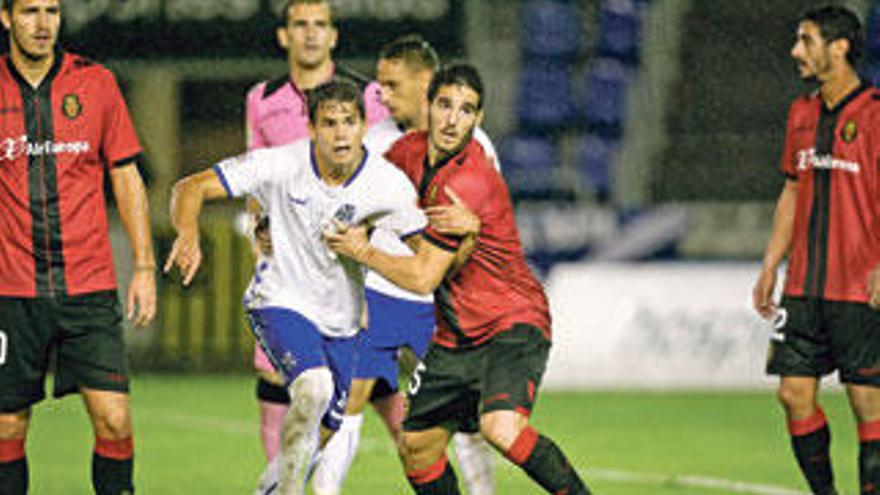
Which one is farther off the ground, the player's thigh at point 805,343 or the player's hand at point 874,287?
the player's hand at point 874,287

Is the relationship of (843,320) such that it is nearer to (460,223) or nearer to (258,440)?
(460,223)

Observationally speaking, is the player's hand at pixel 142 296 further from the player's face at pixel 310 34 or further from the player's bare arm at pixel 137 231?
the player's face at pixel 310 34

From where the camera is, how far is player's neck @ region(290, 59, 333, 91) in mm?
7895

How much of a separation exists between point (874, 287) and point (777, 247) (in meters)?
0.64

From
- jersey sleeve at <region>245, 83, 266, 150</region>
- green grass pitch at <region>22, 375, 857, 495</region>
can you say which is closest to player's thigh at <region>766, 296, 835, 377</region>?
green grass pitch at <region>22, 375, 857, 495</region>

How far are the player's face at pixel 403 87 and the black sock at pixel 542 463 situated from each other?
1.79m

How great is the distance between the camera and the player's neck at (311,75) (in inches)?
311

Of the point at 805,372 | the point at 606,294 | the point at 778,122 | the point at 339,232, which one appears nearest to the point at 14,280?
the point at 339,232

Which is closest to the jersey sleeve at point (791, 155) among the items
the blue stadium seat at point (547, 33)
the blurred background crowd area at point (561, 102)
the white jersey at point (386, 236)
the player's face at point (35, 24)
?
the white jersey at point (386, 236)

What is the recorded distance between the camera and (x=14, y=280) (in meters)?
6.62

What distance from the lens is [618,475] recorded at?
30.8ft

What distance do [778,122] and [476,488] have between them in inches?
356

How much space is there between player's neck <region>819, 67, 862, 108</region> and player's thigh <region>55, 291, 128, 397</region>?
2.92 meters

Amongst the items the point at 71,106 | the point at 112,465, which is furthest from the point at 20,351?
the point at 71,106
